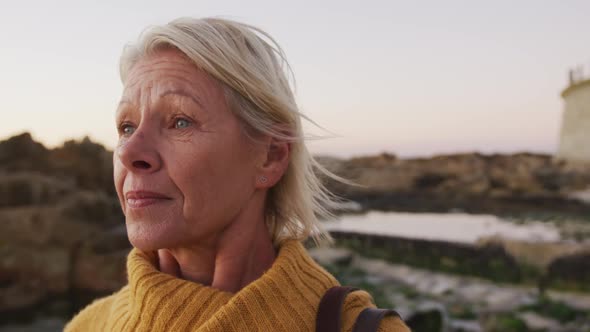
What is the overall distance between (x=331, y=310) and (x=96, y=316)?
0.97 metres

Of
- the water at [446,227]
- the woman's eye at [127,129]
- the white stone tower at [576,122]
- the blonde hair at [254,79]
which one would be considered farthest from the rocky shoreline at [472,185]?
the woman's eye at [127,129]

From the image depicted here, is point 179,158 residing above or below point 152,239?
above

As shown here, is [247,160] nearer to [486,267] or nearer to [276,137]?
[276,137]

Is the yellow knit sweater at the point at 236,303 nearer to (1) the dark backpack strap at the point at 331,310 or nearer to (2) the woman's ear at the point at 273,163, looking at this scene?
(1) the dark backpack strap at the point at 331,310

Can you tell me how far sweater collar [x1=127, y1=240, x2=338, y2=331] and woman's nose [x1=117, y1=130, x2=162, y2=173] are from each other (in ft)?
1.07

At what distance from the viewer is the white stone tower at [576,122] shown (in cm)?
2561

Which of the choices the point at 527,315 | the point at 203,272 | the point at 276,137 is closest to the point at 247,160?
the point at 276,137

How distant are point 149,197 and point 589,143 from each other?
27.9m

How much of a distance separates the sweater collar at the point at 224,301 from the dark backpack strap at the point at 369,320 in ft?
0.45

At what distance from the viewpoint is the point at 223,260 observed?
160 centimetres

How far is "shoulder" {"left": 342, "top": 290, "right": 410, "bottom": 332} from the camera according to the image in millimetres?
1537

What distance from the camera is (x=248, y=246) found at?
65.0 inches

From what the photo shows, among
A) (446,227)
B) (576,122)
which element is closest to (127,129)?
(446,227)

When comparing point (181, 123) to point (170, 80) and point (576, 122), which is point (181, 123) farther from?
point (576, 122)
